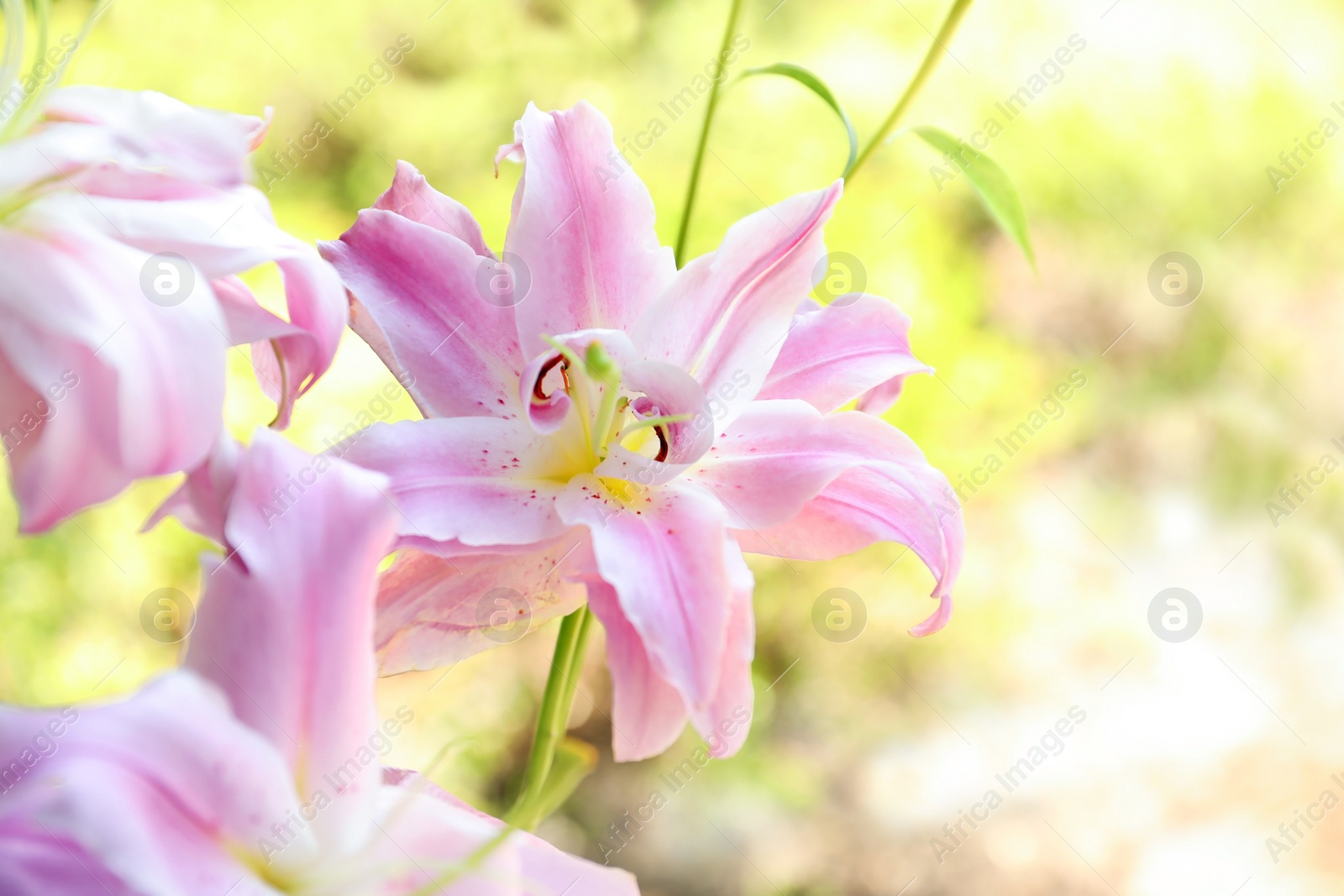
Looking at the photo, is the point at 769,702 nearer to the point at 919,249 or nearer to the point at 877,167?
the point at 919,249

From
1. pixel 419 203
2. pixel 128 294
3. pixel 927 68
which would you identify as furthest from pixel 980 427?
pixel 128 294

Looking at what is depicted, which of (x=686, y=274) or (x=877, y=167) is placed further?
(x=877, y=167)

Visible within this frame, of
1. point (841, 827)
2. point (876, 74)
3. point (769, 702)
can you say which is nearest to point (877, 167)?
point (876, 74)

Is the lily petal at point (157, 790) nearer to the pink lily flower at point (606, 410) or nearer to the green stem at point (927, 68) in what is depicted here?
the pink lily flower at point (606, 410)


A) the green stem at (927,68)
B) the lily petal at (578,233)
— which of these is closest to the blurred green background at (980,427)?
the green stem at (927,68)

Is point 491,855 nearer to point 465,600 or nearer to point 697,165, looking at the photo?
point 465,600

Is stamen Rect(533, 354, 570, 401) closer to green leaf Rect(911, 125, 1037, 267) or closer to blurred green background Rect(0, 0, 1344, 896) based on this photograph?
green leaf Rect(911, 125, 1037, 267)
